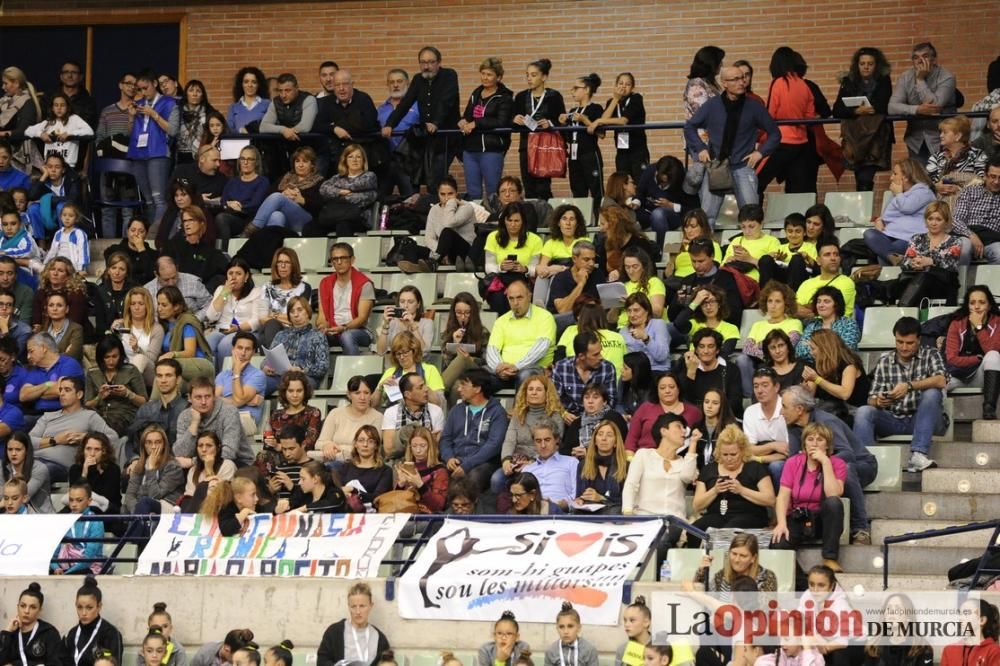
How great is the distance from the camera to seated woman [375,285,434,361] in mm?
17859

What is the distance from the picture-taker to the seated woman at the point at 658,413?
1567 cm

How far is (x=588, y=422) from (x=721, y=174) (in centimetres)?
→ 425

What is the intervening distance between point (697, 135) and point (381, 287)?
3.29 metres

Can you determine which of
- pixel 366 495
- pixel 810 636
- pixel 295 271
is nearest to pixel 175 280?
pixel 295 271

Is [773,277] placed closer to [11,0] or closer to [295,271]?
[295,271]

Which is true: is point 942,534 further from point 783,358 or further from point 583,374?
point 583,374

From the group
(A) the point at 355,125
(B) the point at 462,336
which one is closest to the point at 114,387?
(B) the point at 462,336

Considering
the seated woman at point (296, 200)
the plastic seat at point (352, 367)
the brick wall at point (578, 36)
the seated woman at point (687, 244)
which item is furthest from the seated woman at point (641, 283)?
the brick wall at point (578, 36)

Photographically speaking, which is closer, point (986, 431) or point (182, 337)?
point (986, 431)

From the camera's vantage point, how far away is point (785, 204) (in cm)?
1992

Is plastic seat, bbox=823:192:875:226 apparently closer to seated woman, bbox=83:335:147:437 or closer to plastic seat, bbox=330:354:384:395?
plastic seat, bbox=330:354:384:395

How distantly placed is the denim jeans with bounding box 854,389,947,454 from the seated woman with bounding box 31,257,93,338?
7145 millimetres

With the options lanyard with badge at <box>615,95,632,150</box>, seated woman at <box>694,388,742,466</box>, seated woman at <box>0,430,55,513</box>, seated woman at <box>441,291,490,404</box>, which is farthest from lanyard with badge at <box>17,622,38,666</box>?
lanyard with badge at <box>615,95,632,150</box>

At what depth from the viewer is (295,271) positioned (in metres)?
18.8
